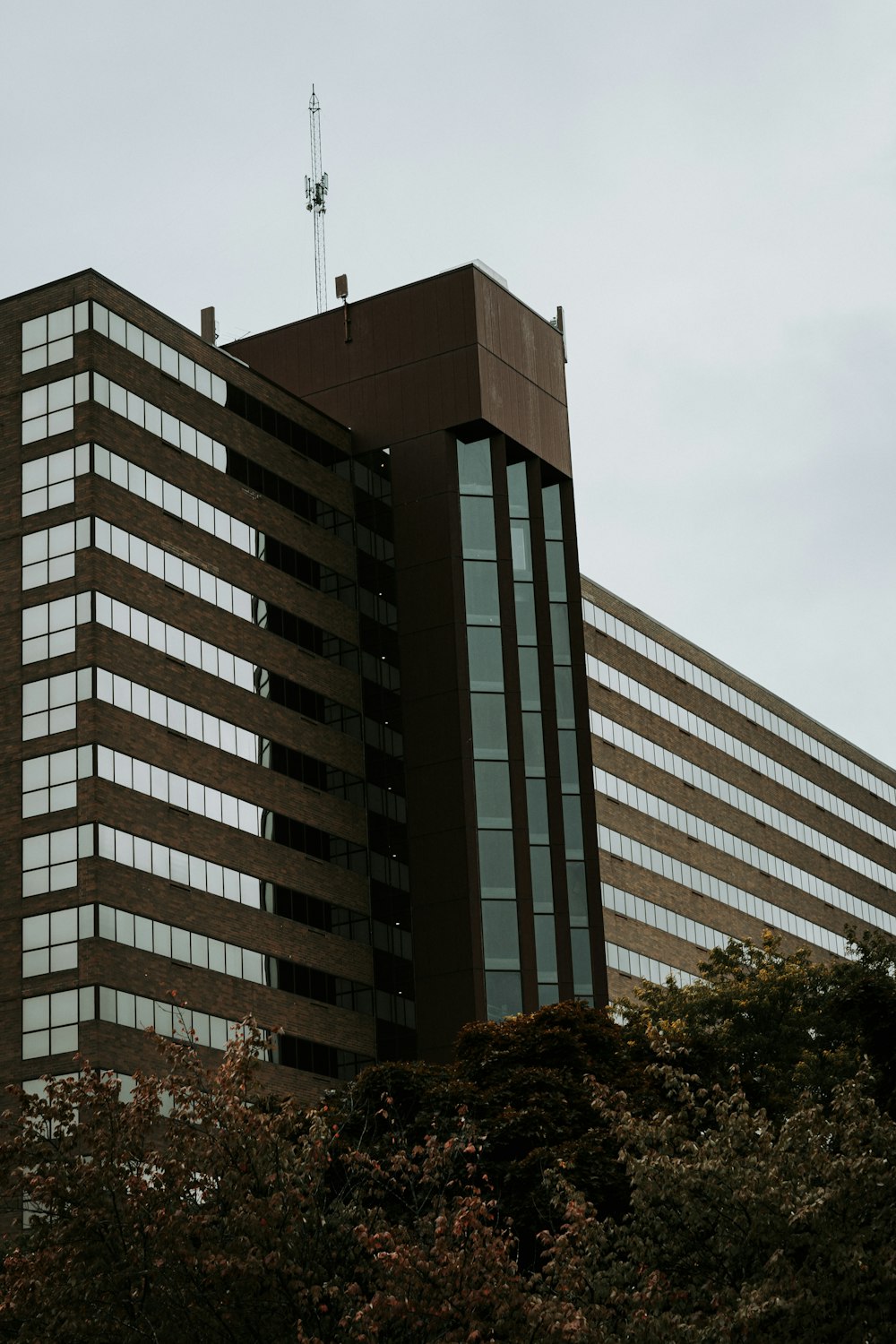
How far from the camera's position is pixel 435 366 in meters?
78.2

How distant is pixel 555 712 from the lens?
75875 mm

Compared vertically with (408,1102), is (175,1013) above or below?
above

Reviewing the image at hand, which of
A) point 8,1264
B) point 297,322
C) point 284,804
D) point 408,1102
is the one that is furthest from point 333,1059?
point 8,1264

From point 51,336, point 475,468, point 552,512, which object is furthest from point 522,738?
point 51,336

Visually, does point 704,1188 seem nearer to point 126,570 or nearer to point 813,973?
point 813,973

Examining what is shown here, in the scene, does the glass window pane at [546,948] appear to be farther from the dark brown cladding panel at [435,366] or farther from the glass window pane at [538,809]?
the dark brown cladding panel at [435,366]

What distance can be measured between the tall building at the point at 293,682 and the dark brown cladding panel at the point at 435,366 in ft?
0.42

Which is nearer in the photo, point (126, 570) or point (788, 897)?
point (126, 570)

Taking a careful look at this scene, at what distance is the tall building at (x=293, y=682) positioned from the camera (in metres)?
63.3

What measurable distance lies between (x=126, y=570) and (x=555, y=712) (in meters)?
18.0

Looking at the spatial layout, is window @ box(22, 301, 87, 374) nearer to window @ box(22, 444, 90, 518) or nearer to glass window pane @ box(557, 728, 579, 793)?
window @ box(22, 444, 90, 518)

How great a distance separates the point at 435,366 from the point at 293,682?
13945mm

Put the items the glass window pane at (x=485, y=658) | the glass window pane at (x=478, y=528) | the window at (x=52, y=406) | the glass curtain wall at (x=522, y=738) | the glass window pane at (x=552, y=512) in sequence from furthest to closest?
the glass window pane at (x=552, y=512) → the glass window pane at (x=478, y=528) → the glass window pane at (x=485, y=658) → the glass curtain wall at (x=522, y=738) → the window at (x=52, y=406)

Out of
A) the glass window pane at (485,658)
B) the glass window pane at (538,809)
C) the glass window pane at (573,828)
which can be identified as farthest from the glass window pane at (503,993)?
the glass window pane at (485,658)
